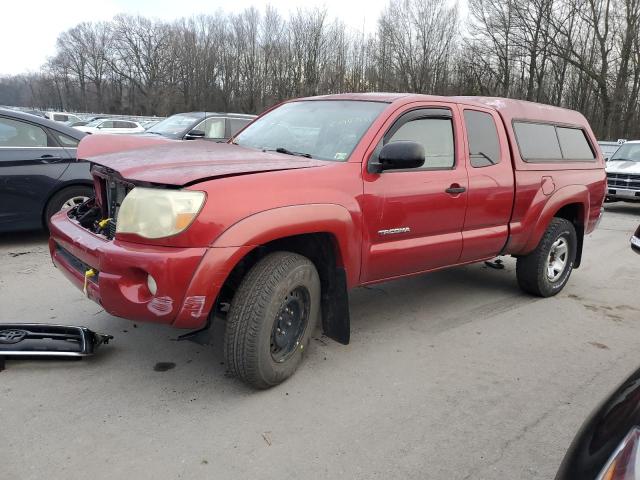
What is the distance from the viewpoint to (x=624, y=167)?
12781 millimetres

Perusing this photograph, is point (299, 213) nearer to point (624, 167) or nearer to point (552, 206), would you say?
point (552, 206)

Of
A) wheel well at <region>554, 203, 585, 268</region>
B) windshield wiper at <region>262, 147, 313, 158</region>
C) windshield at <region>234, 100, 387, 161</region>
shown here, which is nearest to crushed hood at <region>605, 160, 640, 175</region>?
wheel well at <region>554, 203, 585, 268</region>

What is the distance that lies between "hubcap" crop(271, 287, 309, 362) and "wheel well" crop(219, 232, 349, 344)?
0.22 m

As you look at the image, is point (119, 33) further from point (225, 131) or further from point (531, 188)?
point (531, 188)

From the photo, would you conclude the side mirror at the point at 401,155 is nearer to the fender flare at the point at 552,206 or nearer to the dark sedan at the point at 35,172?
the fender flare at the point at 552,206

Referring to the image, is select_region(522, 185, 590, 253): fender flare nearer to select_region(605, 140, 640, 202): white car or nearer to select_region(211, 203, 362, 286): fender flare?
select_region(211, 203, 362, 286): fender flare

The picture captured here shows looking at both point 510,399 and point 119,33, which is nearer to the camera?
point 510,399

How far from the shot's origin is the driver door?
3518 mm

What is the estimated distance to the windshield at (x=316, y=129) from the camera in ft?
11.8

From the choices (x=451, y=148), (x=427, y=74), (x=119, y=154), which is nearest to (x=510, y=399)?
(x=451, y=148)

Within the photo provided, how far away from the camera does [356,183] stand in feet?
11.0

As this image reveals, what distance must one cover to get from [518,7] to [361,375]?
125 feet

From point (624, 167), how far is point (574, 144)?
28.7 ft

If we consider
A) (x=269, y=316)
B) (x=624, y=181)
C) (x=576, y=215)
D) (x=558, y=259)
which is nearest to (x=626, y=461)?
(x=269, y=316)
